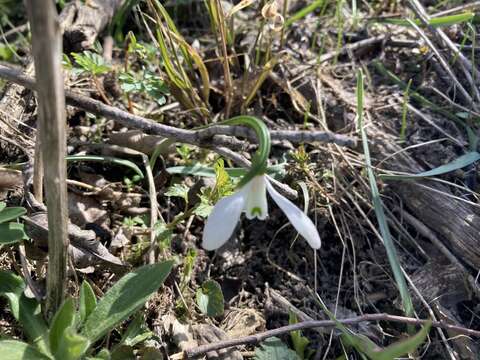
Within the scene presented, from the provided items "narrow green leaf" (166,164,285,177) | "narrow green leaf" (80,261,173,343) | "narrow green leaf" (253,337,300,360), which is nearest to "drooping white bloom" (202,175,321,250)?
"narrow green leaf" (80,261,173,343)

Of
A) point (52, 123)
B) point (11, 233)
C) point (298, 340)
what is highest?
point (52, 123)

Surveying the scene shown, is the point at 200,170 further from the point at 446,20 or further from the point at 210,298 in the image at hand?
Result: the point at 446,20

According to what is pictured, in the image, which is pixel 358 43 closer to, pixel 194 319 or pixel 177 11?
pixel 177 11

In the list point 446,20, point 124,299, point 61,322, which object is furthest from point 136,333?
point 446,20

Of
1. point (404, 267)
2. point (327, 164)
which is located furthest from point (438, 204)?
point (327, 164)

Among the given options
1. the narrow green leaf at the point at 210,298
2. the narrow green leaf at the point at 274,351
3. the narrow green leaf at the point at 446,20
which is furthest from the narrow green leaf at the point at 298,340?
the narrow green leaf at the point at 446,20
